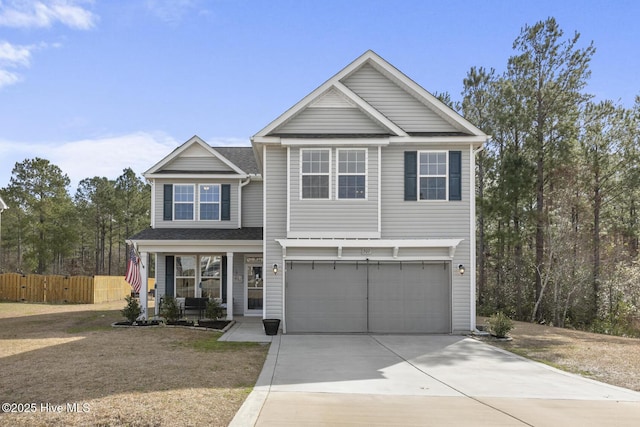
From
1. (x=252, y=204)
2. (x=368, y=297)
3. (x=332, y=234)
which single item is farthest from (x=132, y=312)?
(x=368, y=297)

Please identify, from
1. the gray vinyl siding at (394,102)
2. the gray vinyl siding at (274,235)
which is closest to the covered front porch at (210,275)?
the gray vinyl siding at (274,235)

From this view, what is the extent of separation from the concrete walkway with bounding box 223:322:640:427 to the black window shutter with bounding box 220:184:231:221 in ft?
28.6

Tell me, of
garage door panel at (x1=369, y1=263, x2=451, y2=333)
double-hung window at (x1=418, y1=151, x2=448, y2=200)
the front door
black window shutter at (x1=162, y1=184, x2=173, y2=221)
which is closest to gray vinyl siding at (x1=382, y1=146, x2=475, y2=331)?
double-hung window at (x1=418, y1=151, x2=448, y2=200)

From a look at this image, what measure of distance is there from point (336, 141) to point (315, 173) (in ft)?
3.74

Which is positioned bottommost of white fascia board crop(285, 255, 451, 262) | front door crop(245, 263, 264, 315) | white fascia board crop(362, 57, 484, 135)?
front door crop(245, 263, 264, 315)

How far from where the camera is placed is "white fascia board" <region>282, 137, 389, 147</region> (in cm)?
1548

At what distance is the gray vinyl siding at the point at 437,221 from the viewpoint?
15.9 meters

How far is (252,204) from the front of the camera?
21.3m

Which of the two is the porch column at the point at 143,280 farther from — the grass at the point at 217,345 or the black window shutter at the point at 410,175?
the black window shutter at the point at 410,175

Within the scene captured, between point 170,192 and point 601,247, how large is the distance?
20.7 m

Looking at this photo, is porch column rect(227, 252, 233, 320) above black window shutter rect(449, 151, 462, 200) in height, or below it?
below

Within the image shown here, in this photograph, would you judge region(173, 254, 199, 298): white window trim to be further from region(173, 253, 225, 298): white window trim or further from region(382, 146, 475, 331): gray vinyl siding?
region(382, 146, 475, 331): gray vinyl siding

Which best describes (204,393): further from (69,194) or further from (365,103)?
(69,194)

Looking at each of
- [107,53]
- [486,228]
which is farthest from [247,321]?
[486,228]
